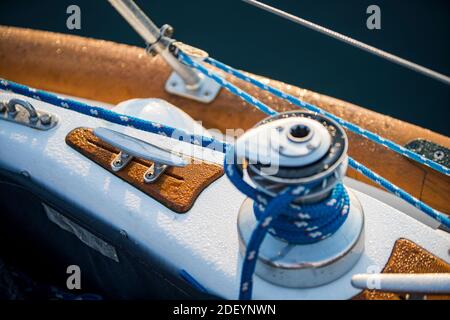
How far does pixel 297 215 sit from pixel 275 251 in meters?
0.12

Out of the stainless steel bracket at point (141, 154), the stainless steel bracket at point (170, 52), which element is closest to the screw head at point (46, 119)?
the stainless steel bracket at point (141, 154)

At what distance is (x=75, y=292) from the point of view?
1.73m

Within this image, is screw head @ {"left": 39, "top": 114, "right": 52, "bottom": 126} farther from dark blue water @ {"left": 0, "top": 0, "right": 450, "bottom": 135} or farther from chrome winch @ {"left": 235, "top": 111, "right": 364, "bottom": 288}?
dark blue water @ {"left": 0, "top": 0, "right": 450, "bottom": 135}

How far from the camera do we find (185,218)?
1.31 m

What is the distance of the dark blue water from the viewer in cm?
282

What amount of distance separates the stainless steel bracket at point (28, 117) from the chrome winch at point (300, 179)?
66cm

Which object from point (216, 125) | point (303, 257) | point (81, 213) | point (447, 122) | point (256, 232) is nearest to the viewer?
point (256, 232)

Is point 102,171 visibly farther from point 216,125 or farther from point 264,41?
point 264,41

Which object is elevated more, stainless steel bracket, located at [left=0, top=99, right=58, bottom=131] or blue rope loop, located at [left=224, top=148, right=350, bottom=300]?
stainless steel bracket, located at [left=0, top=99, right=58, bottom=131]

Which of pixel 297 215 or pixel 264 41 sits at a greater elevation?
pixel 264 41

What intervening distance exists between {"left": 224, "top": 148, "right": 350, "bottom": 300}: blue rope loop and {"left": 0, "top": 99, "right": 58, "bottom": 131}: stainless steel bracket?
70cm

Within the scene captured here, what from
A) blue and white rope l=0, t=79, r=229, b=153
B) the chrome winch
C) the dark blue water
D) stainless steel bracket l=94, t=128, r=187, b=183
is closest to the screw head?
blue and white rope l=0, t=79, r=229, b=153

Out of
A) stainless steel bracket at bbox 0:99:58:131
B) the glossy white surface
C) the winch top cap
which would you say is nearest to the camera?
the winch top cap

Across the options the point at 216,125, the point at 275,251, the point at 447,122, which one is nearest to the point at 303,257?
the point at 275,251
